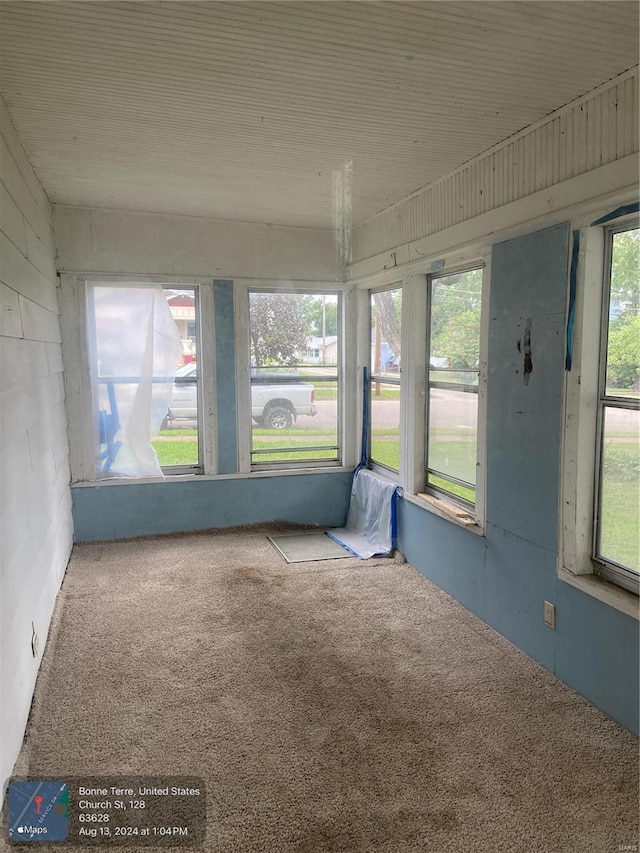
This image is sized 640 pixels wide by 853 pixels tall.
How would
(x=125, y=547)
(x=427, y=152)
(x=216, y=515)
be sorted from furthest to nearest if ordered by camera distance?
(x=216, y=515)
(x=125, y=547)
(x=427, y=152)

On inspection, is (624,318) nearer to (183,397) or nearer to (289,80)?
(289,80)

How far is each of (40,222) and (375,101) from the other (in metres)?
2.34

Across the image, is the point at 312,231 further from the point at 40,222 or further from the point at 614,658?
the point at 614,658

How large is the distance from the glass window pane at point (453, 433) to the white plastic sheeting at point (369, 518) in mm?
552

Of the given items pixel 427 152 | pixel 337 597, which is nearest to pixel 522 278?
pixel 427 152

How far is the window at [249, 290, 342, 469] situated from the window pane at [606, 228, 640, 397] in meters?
2.96

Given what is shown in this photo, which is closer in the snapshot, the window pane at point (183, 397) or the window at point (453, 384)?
the window at point (453, 384)

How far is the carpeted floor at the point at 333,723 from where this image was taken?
1926mm

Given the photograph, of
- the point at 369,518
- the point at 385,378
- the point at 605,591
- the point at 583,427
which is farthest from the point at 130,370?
the point at 605,591

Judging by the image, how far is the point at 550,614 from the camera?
109 inches

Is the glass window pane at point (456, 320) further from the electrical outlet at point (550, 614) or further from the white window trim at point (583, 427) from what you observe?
the electrical outlet at point (550, 614)

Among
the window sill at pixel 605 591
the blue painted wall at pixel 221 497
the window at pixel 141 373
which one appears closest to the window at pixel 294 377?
the blue painted wall at pixel 221 497

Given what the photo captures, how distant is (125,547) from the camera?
15.1 ft

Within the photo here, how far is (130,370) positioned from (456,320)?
8.69 ft
